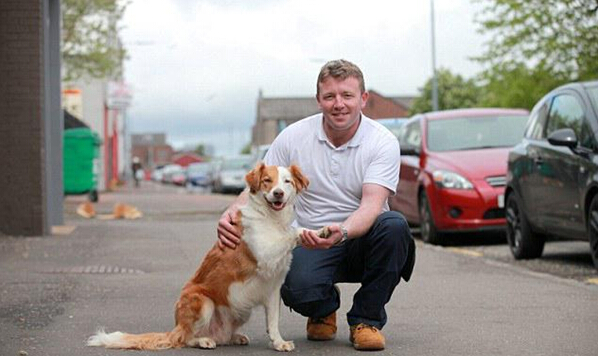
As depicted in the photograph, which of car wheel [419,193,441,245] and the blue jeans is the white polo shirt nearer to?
the blue jeans

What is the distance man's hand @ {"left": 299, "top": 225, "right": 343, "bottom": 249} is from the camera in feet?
21.5

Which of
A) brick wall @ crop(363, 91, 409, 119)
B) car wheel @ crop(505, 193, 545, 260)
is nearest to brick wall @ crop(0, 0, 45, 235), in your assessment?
car wheel @ crop(505, 193, 545, 260)

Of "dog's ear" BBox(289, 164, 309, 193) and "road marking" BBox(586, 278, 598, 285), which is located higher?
"dog's ear" BBox(289, 164, 309, 193)

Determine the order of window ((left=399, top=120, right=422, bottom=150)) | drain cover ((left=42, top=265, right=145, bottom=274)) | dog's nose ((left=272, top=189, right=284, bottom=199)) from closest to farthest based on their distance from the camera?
dog's nose ((left=272, top=189, right=284, bottom=199))
drain cover ((left=42, top=265, right=145, bottom=274))
window ((left=399, top=120, right=422, bottom=150))

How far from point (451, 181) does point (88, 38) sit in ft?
87.8

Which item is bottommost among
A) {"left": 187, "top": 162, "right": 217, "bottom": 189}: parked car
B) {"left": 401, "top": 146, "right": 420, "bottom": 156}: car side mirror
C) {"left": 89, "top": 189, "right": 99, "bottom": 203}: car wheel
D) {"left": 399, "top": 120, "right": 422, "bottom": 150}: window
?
{"left": 187, "top": 162, "right": 217, "bottom": 189}: parked car

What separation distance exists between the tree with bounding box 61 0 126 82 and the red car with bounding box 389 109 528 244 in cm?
2256

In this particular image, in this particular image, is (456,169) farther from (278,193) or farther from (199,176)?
(199,176)

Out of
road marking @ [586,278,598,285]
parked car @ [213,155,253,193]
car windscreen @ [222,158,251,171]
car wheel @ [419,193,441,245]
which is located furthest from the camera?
car windscreen @ [222,158,251,171]

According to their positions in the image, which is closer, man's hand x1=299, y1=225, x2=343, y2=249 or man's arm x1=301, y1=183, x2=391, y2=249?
man's hand x1=299, y1=225, x2=343, y2=249

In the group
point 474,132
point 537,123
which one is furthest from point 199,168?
point 537,123

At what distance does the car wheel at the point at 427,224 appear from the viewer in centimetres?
1608


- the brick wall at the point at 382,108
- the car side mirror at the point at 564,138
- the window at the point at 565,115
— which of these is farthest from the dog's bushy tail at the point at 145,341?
the brick wall at the point at 382,108

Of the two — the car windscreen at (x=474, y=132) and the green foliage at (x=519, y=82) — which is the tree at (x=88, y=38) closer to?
the green foliage at (x=519, y=82)
